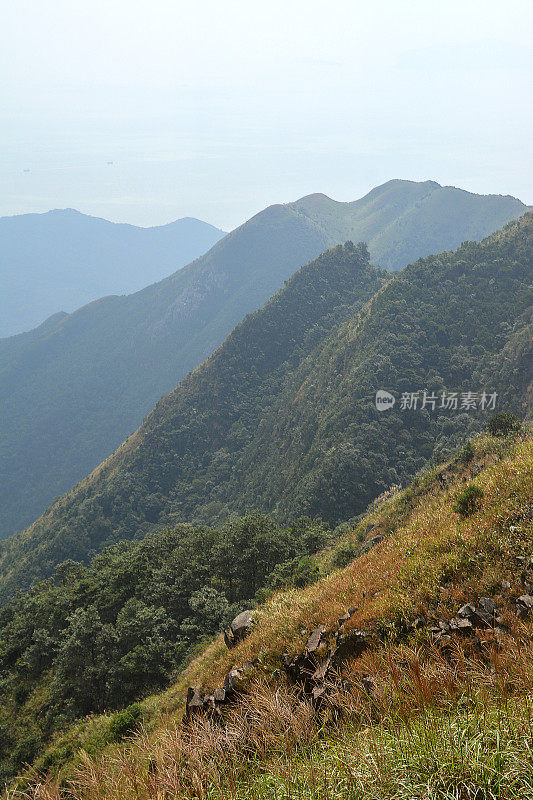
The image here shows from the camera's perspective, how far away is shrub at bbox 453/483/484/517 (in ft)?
27.8

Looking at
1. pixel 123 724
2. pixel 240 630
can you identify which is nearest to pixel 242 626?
pixel 240 630

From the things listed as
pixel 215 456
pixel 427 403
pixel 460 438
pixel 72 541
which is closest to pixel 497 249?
pixel 427 403

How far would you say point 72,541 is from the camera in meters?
98.3

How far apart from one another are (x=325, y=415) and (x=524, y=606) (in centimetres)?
8564

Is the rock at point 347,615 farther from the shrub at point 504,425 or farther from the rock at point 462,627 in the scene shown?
the shrub at point 504,425

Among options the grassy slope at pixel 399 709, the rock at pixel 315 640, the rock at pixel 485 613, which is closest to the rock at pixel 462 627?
the rock at pixel 485 613

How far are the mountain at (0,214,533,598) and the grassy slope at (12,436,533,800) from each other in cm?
6169

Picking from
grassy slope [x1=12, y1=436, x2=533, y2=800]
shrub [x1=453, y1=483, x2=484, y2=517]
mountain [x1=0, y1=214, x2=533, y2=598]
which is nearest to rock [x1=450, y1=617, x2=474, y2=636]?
grassy slope [x1=12, y1=436, x2=533, y2=800]

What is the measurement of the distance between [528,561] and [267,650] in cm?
496

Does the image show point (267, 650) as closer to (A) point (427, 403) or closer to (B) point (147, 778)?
(B) point (147, 778)

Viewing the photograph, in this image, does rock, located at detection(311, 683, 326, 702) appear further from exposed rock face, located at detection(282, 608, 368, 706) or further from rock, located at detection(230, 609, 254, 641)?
rock, located at detection(230, 609, 254, 641)

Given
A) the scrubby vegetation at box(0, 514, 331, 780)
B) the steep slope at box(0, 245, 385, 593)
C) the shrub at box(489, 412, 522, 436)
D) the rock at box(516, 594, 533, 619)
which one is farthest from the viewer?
the steep slope at box(0, 245, 385, 593)

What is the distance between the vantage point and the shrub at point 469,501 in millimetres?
8469

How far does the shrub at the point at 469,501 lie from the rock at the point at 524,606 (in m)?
3.05
